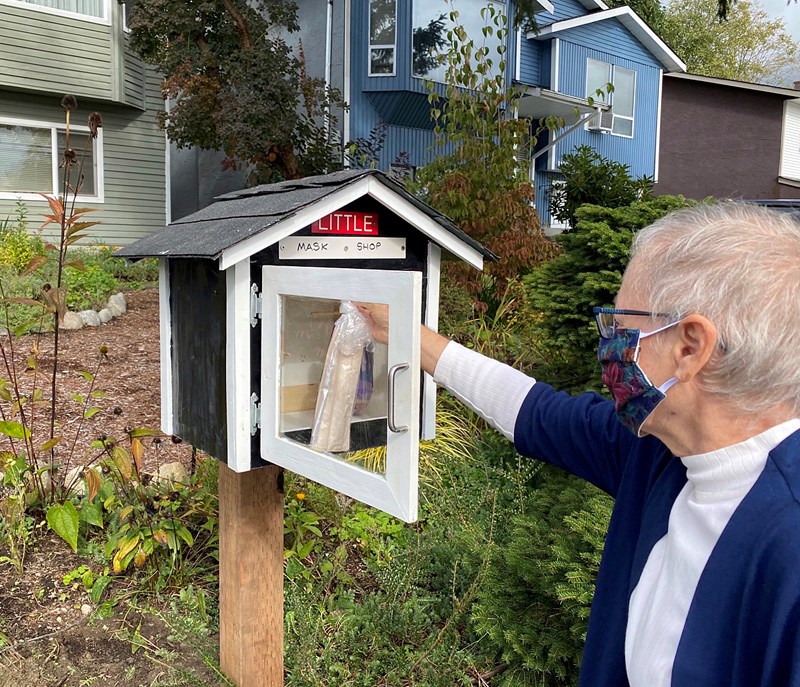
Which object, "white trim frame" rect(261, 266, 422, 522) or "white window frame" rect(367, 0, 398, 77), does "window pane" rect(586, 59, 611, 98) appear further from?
"white trim frame" rect(261, 266, 422, 522)

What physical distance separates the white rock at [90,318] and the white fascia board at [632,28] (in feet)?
32.9

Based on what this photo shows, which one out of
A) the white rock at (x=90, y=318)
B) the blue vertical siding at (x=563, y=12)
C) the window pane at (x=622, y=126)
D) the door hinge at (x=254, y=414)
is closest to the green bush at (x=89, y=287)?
the white rock at (x=90, y=318)

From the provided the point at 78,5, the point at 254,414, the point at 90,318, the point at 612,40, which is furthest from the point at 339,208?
the point at 612,40

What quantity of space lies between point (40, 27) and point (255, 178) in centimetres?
387

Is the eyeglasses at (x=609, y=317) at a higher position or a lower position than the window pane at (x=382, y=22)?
lower

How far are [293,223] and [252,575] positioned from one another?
1.15 m

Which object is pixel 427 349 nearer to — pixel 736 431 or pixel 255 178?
pixel 736 431

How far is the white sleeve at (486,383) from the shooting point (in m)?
1.79

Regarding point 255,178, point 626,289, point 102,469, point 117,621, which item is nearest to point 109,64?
point 255,178

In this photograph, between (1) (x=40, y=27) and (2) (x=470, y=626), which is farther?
(1) (x=40, y=27)

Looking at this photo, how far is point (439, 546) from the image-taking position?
10.00 feet

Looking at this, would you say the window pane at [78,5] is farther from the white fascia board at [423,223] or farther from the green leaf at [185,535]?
the white fascia board at [423,223]

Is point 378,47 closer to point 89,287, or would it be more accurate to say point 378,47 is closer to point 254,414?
point 89,287

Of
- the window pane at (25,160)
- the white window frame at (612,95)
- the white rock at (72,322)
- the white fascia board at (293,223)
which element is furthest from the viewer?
the white window frame at (612,95)
